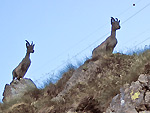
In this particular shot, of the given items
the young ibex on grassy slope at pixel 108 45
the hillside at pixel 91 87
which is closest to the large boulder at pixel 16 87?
the hillside at pixel 91 87

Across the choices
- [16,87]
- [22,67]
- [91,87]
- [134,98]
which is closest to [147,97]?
[134,98]

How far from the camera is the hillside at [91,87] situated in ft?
25.1

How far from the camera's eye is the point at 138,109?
6453 millimetres

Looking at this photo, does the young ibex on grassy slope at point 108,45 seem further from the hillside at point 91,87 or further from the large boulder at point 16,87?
the large boulder at point 16,87

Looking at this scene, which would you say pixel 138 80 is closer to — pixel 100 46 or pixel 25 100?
pixel 25 100

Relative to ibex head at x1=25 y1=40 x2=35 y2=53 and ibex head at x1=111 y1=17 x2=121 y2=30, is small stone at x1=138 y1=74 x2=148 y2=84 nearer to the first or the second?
ibex head at x1=111 y1=17 x2=121 y2=30

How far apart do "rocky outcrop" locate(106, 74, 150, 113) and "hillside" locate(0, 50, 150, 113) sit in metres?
0.39

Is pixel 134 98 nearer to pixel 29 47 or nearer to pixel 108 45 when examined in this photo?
pixel 108 45

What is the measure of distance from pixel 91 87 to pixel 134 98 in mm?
2441

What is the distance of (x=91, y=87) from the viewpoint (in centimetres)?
896

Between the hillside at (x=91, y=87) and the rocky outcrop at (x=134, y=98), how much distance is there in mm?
390

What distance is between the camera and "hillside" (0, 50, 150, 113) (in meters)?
7.66

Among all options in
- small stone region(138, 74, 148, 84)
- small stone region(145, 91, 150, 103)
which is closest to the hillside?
small stone region(138, 74, 148, 84)

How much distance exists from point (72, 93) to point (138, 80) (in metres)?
3.22
